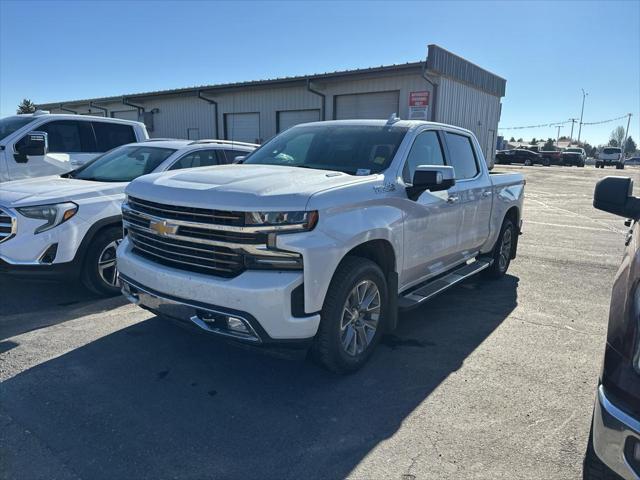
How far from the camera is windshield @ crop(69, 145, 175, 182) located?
18.8 feet

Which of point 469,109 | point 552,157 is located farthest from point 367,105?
point 552,157

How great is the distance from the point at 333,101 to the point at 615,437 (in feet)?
61.5

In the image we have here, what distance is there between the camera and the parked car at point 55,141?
742 centimetres

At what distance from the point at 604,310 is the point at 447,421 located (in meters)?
3.16

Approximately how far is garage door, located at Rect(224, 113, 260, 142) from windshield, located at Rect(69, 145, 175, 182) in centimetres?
1624

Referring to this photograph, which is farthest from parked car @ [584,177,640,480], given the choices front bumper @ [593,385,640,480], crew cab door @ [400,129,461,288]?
crew cab door @ [400,129,461,288]

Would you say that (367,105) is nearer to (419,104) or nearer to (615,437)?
(419,104)

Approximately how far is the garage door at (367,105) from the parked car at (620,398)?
16653 millimetres

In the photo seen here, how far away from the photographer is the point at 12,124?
7949 mm

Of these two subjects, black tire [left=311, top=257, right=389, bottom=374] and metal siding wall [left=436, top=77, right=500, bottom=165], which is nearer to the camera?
black tire [left=311, top=257, right=389, bottom=374]

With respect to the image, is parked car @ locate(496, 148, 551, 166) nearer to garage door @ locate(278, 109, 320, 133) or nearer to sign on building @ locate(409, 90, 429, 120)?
garage door @ locate(278, 109, 320, 133)

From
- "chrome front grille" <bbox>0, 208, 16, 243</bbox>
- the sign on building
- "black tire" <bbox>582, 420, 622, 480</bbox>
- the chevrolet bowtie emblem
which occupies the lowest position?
"black tire" <bbox>582, 420, 622, 480</bbox>

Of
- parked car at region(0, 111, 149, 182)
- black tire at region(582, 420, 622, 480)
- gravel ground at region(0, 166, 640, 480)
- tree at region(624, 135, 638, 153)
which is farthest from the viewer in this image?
tree at region(624, 135, 638, 153)

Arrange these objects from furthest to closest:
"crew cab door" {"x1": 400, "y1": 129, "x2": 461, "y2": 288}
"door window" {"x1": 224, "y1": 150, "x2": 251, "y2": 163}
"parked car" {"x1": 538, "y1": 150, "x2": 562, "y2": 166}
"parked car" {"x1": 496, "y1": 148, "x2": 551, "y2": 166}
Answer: "parked car" {"x1": 538, "y1": 150, "x2": 562, "y2": 166}, "parked car" {"x1": 496, "y1": 148, "x2": 551, "y2": 166}, "door window" {"x1": 224, "y1": 150, "x2": 251, "y2": 163}, "crew cab door" {"x1": 400, "y1": 129, "x2": 461, "y2": 288}
